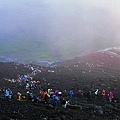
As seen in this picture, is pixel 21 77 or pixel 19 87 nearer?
pixel 19 87

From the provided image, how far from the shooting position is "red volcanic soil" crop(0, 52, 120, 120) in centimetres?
2466

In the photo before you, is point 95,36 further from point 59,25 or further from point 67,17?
point 67,17

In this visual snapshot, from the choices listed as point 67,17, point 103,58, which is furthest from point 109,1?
point 103,58

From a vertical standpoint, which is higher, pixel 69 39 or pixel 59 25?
pixel 59 25

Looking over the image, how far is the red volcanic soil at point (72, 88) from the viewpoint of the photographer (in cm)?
2466

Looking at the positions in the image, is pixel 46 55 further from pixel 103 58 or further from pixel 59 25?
pixel 59 25

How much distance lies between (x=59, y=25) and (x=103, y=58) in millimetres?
74174

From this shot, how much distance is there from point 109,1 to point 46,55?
91533mm

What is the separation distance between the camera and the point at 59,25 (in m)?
134

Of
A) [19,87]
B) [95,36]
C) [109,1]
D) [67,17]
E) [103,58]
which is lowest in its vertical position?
[19,87]

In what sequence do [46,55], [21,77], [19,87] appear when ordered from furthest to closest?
[46,55] < [21,77] < [19,87]

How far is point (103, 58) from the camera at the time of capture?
204 feet

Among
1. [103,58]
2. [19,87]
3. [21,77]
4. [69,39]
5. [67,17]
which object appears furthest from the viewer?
[67,17]

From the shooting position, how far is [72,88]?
36531 mm
